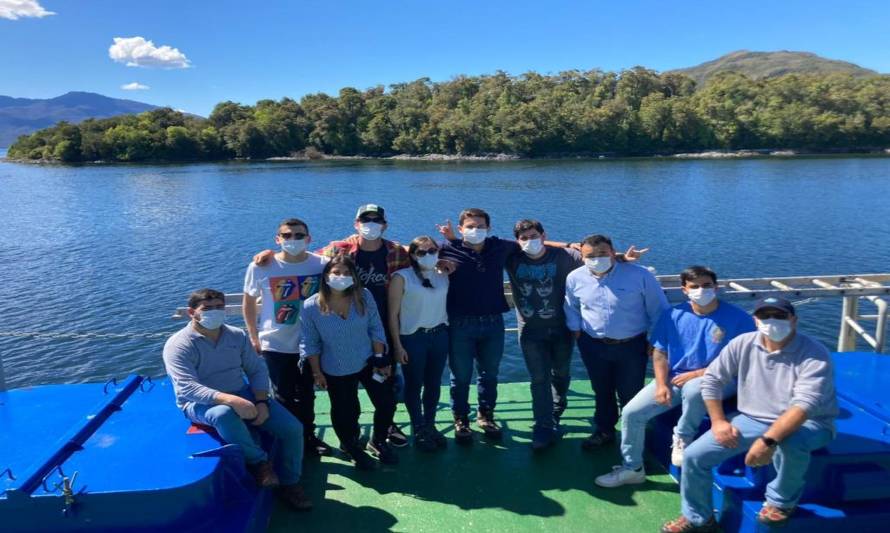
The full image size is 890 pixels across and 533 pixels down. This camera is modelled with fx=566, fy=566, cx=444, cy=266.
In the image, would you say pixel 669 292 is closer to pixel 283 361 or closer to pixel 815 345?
pixel 815 345

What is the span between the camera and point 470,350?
14.7ft

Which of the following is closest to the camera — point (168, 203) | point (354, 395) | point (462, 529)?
point (462, 529)

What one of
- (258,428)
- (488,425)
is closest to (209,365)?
(258,428)

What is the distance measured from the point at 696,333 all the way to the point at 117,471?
3588 mm

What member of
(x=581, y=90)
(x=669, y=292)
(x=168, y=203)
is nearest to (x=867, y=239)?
(x=669, y=292)

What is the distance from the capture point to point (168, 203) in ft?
145

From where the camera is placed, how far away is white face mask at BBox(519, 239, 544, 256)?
170 inches

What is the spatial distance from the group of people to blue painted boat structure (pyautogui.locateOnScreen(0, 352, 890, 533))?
0.17m

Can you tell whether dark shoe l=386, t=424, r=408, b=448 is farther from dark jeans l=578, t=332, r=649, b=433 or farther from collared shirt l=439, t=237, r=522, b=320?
dark jeans l=578, t=332, r=649, b=433

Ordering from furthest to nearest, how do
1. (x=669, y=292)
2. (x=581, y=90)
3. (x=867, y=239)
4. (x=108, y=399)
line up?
(x=581, y=90)
(x=867, y=239)
(x=669, y=292)
(x=108, y=399)

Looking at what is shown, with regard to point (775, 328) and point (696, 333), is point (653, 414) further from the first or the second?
point (775, 328)

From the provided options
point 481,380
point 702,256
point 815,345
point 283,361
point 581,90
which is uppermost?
point 581,90

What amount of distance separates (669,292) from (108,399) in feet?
14.0

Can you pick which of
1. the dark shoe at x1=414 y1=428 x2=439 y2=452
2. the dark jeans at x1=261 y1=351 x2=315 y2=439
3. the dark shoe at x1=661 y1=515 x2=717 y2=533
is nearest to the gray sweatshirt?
the dark shoe at x1=661 y1=515 x2=717 y2=533
